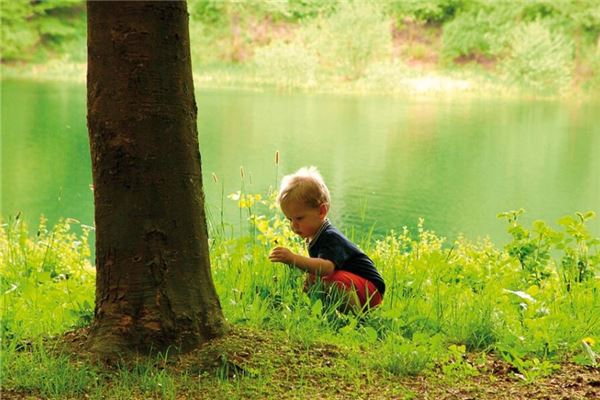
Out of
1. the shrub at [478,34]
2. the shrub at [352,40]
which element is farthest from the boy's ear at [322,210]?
the shrub at [478,34]

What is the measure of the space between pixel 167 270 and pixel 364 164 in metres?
12.0

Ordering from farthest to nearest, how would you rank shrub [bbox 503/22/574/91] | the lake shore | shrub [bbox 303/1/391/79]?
shrub [bbox 303/1/391/79]
shrub [bbox 503/22/574/91]
the lake shore

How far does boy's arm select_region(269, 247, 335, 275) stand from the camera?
8.04ft

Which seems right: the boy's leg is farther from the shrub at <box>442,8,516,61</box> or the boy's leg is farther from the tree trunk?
the shrub at <box>442,8,516,61</box>

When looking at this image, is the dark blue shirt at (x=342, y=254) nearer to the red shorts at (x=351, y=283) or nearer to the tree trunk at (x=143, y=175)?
the red shorts at (x=351, y=283)

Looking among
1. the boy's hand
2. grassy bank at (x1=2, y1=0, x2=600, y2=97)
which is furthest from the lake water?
the boy's hand

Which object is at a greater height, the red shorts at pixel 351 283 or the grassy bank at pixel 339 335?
the red shorts at pixel 351 283

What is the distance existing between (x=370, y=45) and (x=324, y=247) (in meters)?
24.9

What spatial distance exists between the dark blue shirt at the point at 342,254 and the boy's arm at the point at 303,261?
40mm

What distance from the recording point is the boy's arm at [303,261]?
8.04 ft

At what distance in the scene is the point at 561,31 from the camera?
28.2 meters

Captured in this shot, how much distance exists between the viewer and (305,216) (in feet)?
8.68

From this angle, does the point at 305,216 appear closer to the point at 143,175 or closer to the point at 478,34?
the point at 143,175

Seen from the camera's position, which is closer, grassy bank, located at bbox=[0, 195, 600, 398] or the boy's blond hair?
grassy bank, located at bbox=[0, 195, 600, 398]
